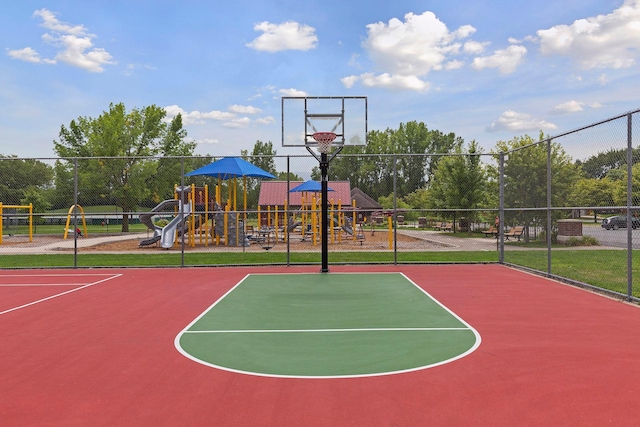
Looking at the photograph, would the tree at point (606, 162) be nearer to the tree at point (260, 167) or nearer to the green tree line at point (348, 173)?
the green tree line at point (348, 173)

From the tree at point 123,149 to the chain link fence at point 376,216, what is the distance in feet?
0.45

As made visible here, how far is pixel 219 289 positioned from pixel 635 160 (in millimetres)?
8779

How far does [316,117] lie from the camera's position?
529 inches

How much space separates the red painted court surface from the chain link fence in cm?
327

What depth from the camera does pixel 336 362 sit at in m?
5.25

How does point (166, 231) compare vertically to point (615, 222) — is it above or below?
below

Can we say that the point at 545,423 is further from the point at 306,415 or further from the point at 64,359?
the point at 64,359

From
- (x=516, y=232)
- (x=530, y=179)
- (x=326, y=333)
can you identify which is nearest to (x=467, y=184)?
(x=516, y=232)

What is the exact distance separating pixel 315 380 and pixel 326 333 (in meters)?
1.78

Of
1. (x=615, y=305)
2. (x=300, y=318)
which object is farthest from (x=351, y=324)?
(x=615, y=305)

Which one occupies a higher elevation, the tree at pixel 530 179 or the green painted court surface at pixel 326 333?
the tree at pixel 530 179

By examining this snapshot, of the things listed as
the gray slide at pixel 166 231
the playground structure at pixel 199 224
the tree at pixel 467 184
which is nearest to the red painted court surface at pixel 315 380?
the gray slide at pixel 166 231

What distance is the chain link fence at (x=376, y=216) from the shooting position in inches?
448

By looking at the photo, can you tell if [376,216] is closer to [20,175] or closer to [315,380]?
[20,175]
